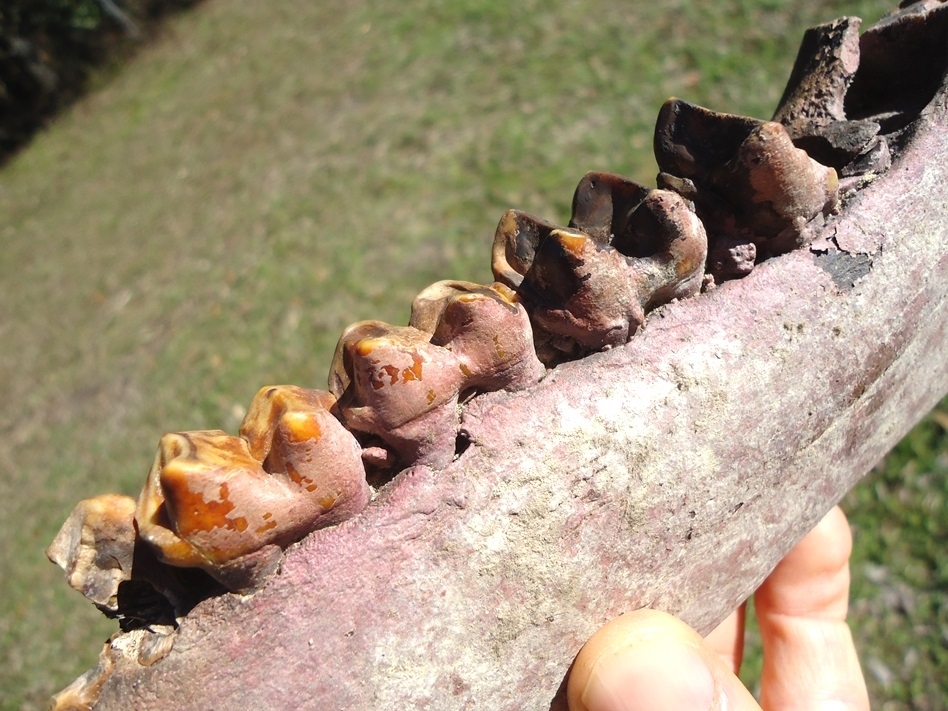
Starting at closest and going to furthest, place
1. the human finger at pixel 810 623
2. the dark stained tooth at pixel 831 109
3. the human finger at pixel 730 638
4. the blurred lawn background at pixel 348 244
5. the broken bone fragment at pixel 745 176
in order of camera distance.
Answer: the broken bone fragment at pixel 745 176, the dark stained tooth at pixel 831 109, the human finger at pixel 810 623, the human finger at pixel 730 638, the blurred lawn background at pixel 348 244

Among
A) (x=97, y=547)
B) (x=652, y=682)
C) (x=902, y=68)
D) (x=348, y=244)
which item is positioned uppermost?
(x=97, y=547)

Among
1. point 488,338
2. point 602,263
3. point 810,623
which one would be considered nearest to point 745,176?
point 602,263

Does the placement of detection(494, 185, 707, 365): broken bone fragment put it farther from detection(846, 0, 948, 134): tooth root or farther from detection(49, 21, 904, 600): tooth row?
detection(846, 0, 948, 134): tooth root

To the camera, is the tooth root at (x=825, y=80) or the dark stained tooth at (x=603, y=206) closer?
the dark stained tooth at (x=603, y=206)

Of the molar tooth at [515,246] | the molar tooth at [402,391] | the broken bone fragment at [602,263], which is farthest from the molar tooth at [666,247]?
the molar tooth at [402,391]

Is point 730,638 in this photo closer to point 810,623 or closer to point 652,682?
point 810,623

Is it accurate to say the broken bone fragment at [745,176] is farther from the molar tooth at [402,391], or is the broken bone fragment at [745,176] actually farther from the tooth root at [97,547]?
the tooth root at [97,547]
